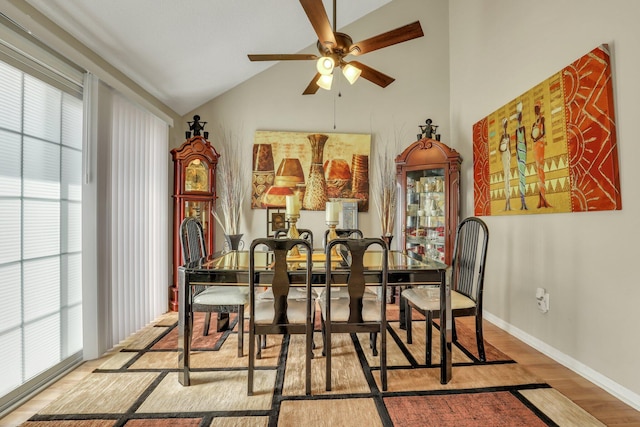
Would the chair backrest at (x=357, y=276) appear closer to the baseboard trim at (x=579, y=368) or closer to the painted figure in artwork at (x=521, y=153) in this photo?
the baseboard trim at (x=579, y=368)

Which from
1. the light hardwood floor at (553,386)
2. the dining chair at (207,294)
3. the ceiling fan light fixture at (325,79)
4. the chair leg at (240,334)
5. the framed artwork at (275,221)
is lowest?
the light hardwood floor at (553,386)

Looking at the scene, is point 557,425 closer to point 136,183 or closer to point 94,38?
point 136,183

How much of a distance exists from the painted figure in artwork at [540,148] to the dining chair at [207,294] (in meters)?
2.37

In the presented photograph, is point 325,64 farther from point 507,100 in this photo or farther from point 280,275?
point 507,100

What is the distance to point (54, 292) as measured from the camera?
2.18m

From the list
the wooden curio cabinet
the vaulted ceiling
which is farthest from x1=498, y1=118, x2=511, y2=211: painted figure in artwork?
the vaulted ceiling

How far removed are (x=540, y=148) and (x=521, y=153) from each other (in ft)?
0.78

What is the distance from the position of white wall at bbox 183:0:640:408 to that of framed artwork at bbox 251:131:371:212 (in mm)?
142

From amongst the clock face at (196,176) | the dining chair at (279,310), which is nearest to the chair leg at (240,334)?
the dining chair at (279,310)

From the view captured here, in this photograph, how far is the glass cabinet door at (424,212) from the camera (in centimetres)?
382

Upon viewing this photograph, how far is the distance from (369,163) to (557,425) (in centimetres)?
314

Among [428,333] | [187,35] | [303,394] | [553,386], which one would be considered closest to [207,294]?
[303,394]

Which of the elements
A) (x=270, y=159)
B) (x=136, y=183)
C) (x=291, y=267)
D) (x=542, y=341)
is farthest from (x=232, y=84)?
(x=542, y=341)

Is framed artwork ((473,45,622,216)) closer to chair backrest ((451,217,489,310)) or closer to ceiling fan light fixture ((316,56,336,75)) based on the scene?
chair backrest ((451,217,489,310))
